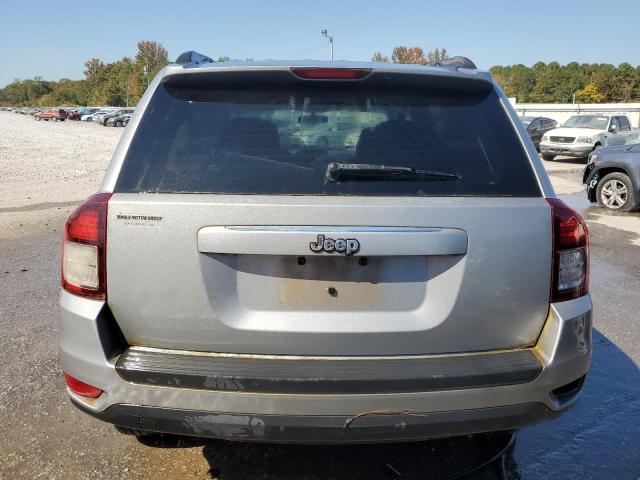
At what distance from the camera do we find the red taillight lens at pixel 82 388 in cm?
221

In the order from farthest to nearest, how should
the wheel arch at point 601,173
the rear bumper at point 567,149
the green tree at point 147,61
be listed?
1. the green tree at point 147,61
2. the rear bumper at point 567,149
3. the wheel arch at point 601,173

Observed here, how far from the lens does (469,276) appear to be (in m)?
2.14

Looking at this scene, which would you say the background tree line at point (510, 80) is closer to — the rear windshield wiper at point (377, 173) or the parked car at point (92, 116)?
the parked car at point (92, 116)

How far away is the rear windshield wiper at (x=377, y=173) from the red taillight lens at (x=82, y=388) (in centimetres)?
126

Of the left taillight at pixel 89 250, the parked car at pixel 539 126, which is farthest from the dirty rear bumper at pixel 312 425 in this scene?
the parked car at pixel 539 126

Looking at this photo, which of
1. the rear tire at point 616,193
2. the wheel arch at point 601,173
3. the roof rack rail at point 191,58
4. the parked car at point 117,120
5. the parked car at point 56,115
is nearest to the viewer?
the roof rack rail at point 191,58

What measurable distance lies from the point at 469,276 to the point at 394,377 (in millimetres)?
480

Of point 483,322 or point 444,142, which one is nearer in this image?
point 483,322

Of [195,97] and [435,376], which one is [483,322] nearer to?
[435,376]

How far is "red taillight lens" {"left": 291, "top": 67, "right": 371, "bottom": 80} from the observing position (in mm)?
2385

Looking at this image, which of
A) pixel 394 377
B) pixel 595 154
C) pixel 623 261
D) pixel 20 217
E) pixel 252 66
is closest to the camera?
pixel 394 377

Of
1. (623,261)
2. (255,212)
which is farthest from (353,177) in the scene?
(623,261)

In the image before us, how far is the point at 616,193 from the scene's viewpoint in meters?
11.0

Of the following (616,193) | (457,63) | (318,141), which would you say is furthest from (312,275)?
(616,193)
